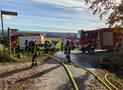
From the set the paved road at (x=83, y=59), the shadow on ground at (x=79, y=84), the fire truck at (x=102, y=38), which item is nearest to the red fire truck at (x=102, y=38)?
the fire truck at (x=102, y=38)

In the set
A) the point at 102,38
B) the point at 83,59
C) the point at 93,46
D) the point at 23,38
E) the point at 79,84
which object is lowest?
the point at 83,59

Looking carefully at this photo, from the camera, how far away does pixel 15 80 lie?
17.5 m

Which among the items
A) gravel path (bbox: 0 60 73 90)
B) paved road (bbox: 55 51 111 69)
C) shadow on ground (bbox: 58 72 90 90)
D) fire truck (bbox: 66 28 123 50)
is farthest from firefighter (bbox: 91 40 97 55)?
shadow on ground (bbox: 58 72 90 90)

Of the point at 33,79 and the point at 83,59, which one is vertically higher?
the point at 33,79

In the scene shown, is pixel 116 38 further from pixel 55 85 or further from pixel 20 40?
pixel 55 85

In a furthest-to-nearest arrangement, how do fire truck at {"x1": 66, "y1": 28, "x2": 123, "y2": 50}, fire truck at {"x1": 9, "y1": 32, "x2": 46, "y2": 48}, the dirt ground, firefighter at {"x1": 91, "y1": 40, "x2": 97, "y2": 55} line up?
fire truck at {"x1": 9, "y1": 32, "x2": 46, "y2": 48}, fire truck at {"x1": 66, "y1": 28, "x2": 123, "y2": 50}, firefighter at {"x1": 91, "y1": 40, "x2": 97, "y2": 55}, the dirt ground

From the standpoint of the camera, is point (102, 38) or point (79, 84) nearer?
point (79, 84)

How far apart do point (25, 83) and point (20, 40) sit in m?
33.1

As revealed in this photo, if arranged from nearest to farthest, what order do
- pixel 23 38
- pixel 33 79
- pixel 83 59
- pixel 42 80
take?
pixel 42 80 → pixel 33 79 → pixel 83 59 → pixel 23 38

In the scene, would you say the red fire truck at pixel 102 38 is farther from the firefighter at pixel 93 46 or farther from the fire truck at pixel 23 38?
the fire truck at pixel 23 38

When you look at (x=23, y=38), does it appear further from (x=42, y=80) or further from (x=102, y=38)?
(x=42, y=80)

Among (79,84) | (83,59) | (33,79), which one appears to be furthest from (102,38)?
(79,84)

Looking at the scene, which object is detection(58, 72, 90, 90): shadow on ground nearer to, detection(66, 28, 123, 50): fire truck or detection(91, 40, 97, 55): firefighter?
detection(91, 40, 97, 55): firefighter

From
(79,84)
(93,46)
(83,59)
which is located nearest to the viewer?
(79,84)
